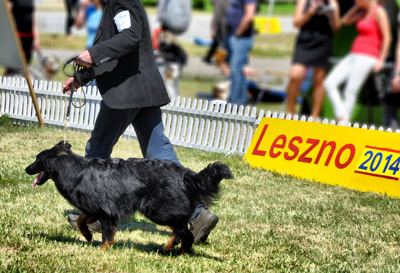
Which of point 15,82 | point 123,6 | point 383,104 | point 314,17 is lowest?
point 15,82

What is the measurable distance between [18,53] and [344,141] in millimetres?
3895

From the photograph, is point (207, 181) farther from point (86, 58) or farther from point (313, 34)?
point (313, 34)

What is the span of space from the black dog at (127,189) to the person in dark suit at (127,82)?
0.44m

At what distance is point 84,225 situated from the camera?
4.73 meters

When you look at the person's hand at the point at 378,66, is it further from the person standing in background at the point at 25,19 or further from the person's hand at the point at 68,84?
the person standing in background at the point at 25,19

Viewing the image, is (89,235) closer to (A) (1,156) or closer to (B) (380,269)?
(B) (380,269)

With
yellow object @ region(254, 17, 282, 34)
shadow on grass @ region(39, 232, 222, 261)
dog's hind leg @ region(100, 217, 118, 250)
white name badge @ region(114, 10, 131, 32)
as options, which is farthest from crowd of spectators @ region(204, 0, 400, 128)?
yellow object @ region(254, 17, 282, 34)

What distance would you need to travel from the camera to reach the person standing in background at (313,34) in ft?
30.2

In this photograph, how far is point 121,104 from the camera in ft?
15.7

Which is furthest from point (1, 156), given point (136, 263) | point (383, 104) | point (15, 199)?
point (383, 104)

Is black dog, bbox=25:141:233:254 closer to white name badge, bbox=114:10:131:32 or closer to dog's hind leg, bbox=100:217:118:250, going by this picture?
dog's hind leg, bbox=100:217:118:250

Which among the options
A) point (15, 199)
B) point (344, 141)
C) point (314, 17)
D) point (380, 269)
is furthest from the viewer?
point (314, 17)

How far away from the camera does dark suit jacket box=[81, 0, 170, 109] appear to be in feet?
15.3

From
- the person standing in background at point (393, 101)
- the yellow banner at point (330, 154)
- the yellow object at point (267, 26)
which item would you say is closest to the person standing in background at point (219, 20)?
the person standing in background at point (393, 101)
